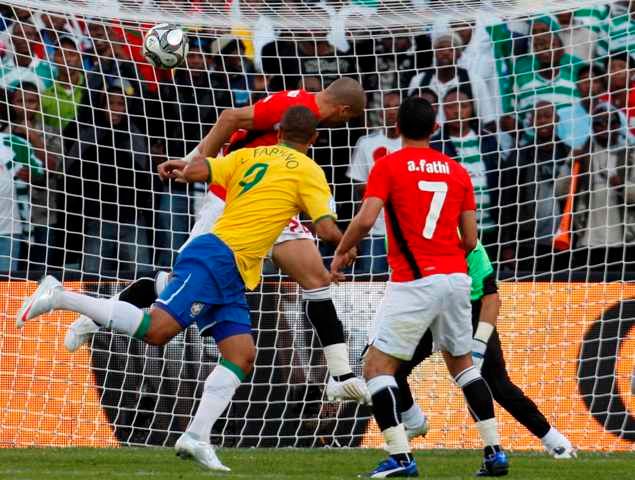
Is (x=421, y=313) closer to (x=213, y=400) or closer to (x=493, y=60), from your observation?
(x=213, y=400)

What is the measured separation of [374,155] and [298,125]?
376 cm

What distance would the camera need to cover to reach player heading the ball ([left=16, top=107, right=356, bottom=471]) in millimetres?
7152

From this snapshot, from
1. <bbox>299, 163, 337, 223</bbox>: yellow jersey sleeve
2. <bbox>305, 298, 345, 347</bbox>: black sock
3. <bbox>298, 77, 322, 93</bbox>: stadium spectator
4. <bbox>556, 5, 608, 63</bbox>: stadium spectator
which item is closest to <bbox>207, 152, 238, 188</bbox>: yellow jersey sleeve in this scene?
<bbox>299, 163, 337, 223</bbox>: yellow jersey sleeve

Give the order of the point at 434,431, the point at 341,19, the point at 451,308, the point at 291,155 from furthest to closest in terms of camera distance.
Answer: the point at 341,19, the point at 434,431, the point at 291,155, the point at 451,308

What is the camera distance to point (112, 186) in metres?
10.9

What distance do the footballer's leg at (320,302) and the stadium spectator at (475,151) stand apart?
2.56 metres

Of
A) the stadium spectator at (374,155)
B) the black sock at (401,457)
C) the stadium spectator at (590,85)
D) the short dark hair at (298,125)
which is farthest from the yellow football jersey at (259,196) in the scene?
the stadium spectator at (590,85)

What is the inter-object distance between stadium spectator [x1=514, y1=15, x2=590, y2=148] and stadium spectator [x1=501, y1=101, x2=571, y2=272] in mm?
113

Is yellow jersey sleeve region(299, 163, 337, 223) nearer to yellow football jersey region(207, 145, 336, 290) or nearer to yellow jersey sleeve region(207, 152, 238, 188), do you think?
yellow football jersey region(207, 145, 336, 290)

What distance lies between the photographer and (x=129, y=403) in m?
10.0

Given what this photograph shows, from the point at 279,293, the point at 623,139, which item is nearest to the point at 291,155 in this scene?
the point at 279,293

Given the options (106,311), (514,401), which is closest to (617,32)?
(514,401)

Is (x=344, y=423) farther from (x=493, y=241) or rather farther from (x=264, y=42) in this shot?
(x=264, y=42)

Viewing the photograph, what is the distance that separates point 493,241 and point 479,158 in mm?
683
